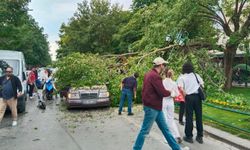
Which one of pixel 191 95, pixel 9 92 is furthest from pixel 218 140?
pixel 9 92

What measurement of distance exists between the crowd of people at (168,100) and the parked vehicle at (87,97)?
4866 mm

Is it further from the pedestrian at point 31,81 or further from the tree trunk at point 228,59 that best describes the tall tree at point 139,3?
the pedestrian at point 31,81

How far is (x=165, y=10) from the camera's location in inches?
730

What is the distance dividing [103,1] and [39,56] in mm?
34806

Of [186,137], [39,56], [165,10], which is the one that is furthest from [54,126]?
[39,56]

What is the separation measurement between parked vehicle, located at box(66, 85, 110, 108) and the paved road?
44 cm

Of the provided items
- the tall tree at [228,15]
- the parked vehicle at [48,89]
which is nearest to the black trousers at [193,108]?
the tall tree at [228,15]

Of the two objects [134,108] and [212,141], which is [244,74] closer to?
[134,108]

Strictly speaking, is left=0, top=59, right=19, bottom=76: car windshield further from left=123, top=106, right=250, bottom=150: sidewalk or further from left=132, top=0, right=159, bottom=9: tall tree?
left=132, top=0, right=159, bottom=9: tall tree

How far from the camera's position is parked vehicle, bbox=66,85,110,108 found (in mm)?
14711

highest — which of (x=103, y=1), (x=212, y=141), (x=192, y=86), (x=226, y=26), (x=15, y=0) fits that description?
(x=103, y=1)

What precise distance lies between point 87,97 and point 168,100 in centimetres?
703

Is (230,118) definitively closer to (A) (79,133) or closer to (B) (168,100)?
(B) (168,100)

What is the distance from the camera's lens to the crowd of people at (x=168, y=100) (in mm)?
6766
